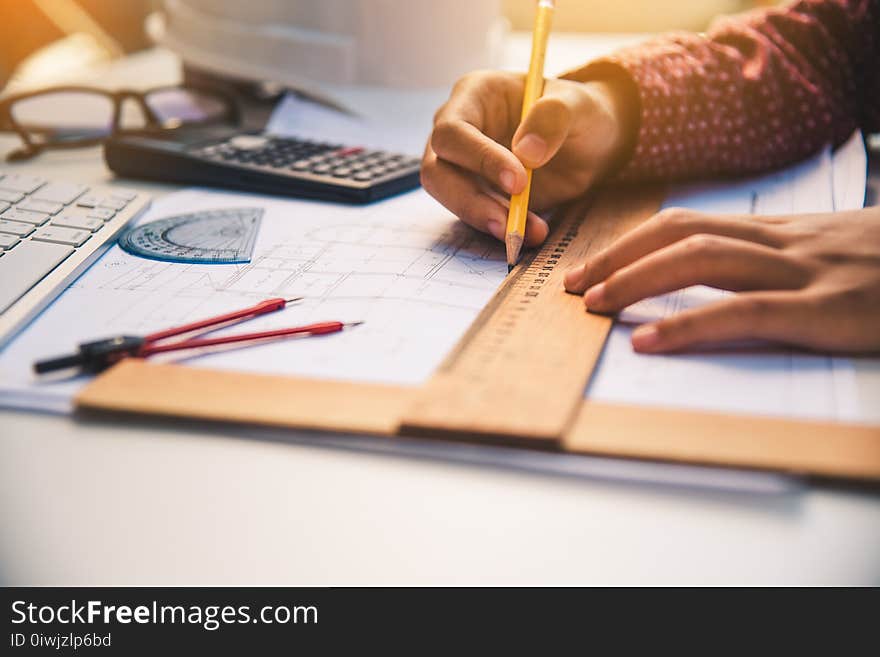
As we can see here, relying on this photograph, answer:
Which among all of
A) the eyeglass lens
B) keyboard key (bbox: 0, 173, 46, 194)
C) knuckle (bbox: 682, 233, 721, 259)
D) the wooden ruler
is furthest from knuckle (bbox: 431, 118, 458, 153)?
the eyeglass lens

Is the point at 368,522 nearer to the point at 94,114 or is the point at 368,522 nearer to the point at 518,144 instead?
the point at 518,144

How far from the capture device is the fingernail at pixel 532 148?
568 millimetres

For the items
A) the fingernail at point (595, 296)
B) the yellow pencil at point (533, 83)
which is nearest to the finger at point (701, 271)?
the fingernail at point (595, 296)

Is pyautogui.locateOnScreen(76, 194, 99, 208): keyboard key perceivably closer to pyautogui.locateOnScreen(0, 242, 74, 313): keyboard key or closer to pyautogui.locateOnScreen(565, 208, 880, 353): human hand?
pyautogui.locateOnScreen(0, 242, 74, 313): keyboard key

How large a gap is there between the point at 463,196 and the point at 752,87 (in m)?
0.33

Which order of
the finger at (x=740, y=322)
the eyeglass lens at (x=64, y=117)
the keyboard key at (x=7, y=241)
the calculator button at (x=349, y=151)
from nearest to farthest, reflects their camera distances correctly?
the finger at (x=740, y=322) → the keyboard key at (x=7, y=241) → the calculator button at (x=349, y=151) → the eyeglass lens at (x=64, y=117)

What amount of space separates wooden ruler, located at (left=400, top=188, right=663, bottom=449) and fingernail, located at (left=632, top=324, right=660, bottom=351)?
0.7 inches

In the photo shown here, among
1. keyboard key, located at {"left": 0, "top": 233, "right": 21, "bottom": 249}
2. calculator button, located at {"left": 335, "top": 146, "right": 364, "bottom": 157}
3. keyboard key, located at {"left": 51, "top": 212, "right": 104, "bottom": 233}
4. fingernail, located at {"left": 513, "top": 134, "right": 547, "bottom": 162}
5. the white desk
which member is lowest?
the white desk

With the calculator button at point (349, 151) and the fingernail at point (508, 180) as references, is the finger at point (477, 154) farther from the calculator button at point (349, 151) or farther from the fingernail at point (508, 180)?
the calculator button at point (349, 151)

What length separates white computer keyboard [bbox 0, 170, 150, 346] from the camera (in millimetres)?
485

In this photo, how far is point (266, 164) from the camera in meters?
0.72

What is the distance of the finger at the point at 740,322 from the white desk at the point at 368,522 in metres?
0.11

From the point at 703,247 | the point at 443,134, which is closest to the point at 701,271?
the point at 703,247
